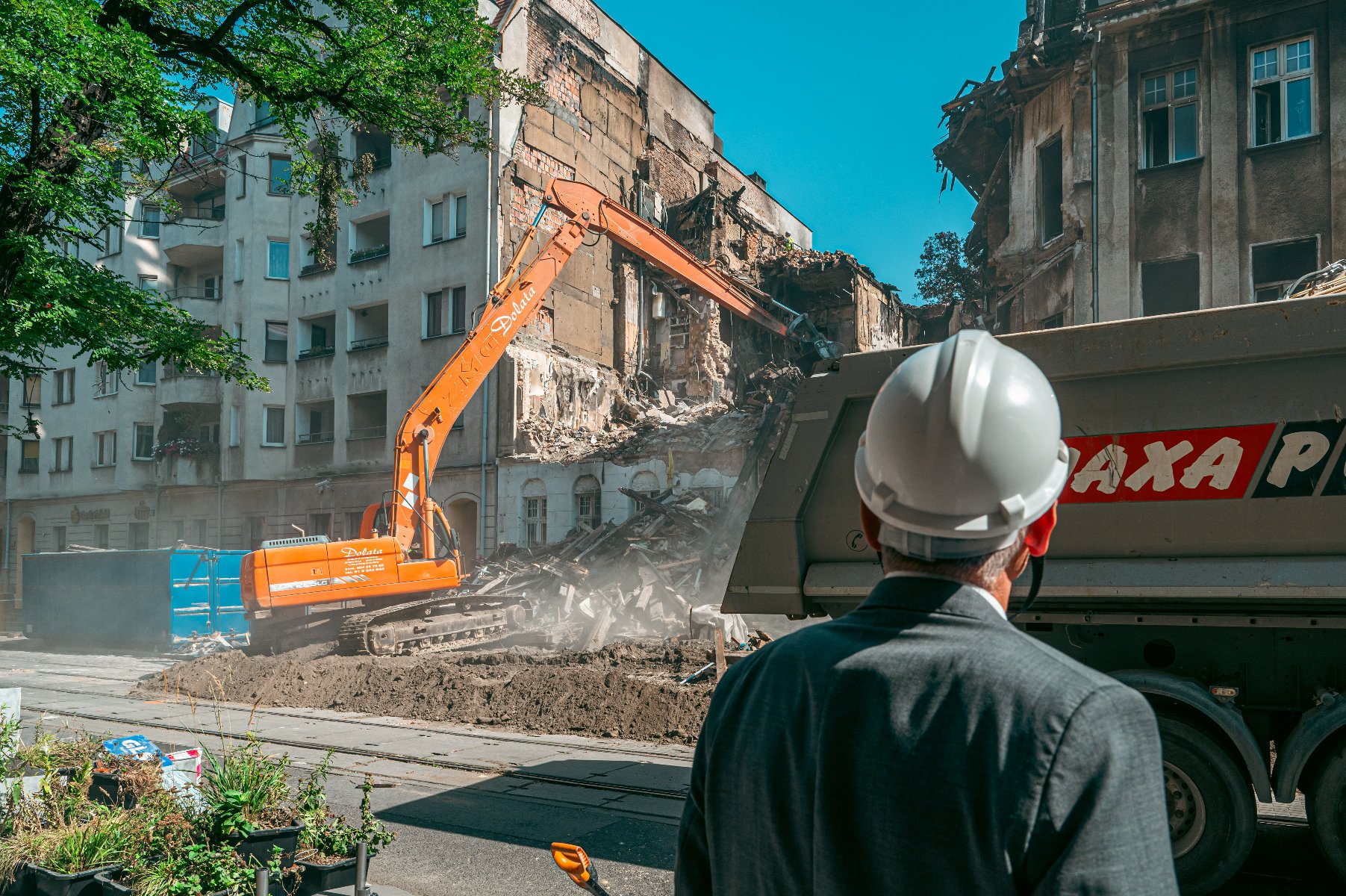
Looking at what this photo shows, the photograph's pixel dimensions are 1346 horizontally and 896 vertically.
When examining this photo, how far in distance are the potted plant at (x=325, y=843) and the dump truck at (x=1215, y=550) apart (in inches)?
147

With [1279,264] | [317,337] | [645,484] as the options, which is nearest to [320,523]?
[317,337]

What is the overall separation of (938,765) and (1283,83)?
18878 mm

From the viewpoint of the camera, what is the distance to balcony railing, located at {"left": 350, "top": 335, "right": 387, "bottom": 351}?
97.1ft

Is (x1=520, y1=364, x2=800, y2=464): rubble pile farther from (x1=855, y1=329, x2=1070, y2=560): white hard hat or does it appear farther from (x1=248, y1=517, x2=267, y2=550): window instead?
(x1=855, y1=329, x2=1070, y2=560): white hard hat

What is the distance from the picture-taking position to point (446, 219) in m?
28.2

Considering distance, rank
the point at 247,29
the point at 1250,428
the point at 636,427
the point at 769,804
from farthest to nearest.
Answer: the point at 636,427 < the point at 247,29 < the point at 1250,428 < the point at 769,804

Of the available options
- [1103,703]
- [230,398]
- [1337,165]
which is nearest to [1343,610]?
[1103,703]

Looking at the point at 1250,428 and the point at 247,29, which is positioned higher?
the point at 247,29

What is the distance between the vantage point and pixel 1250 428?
16.8 feet

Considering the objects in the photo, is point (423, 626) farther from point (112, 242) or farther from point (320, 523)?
point (112, 242)

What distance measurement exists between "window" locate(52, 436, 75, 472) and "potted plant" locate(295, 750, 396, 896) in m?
41.2

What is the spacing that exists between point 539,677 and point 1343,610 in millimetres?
9015

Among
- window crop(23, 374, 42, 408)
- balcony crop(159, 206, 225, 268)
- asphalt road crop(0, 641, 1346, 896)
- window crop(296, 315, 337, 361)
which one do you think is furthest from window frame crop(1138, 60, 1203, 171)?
window crop(23, 374, 42, 408)

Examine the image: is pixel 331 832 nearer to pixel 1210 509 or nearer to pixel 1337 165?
pixel 1210 509
